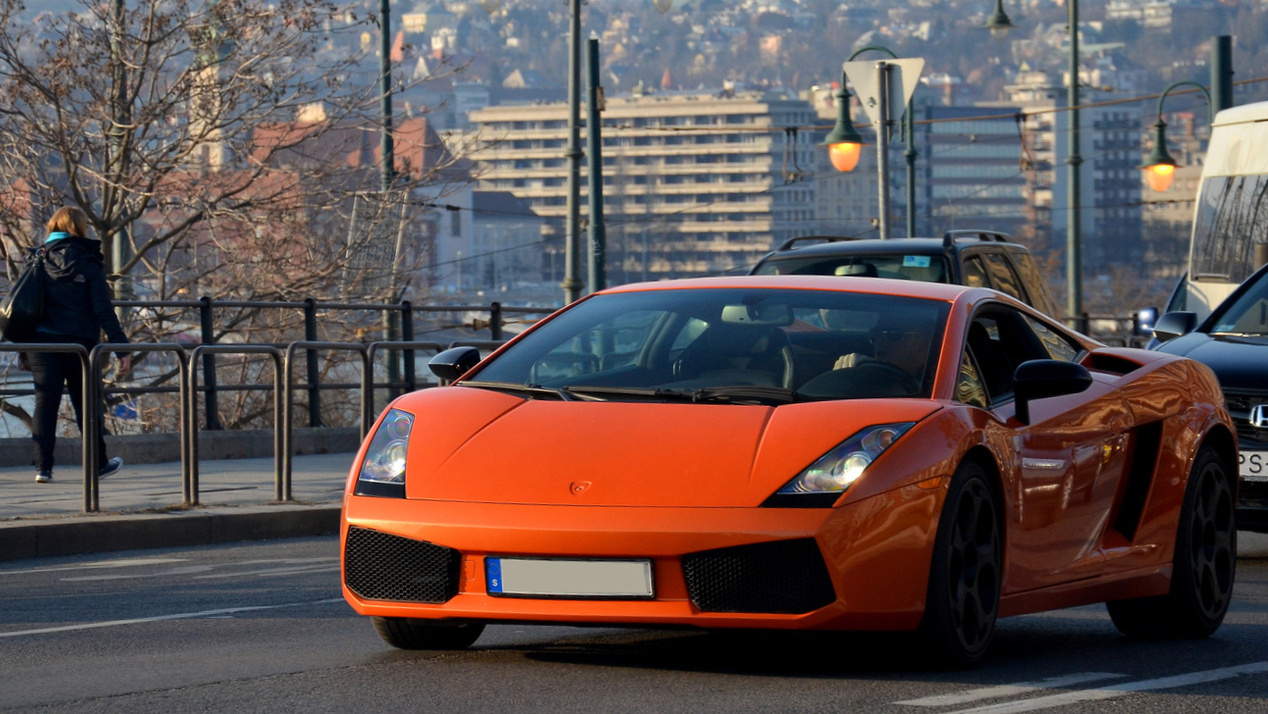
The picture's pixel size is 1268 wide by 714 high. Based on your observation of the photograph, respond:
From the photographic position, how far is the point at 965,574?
6039 millimetres

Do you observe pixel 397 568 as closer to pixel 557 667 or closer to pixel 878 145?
pixel 557 667

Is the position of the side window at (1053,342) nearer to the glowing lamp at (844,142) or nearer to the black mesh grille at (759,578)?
the black mesh grille at (759,578)

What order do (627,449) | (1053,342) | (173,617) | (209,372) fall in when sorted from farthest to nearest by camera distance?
1. (209,372)
2. (173,617)
3. (1053,342)
4. (627,449)

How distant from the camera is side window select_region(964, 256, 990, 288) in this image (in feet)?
46.8

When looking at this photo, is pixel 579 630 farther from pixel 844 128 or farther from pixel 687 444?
pixel 844 128

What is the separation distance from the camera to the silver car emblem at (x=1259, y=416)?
9.64 meters

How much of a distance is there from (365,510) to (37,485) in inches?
320

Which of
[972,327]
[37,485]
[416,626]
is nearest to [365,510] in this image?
[416,626]

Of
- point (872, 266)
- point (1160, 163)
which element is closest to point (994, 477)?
point (872, 266)

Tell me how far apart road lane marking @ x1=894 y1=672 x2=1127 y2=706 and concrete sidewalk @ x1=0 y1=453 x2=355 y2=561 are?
6.18 m

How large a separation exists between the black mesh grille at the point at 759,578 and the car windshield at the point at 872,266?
8.54 meters

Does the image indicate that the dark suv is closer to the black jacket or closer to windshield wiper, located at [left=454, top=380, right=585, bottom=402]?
the black jacket

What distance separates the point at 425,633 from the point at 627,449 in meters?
0.98

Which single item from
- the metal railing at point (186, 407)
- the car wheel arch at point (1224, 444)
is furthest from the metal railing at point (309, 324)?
the car wheel arch at point (1224, 444)
